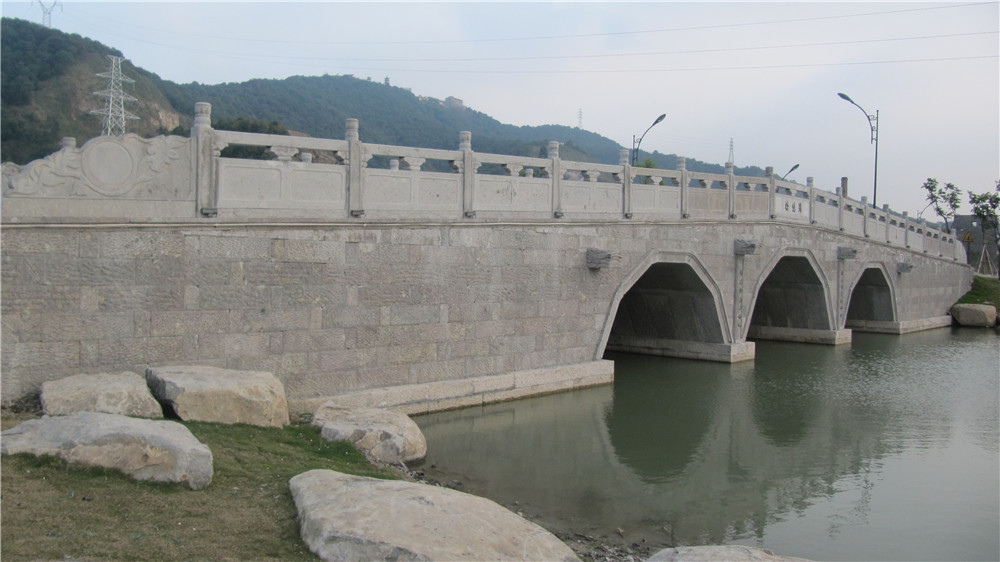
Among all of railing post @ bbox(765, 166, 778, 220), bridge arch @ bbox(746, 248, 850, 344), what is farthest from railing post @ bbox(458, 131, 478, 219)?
bridge arch @ bbox(746, 248, 850, 344)

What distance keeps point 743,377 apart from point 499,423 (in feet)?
21.6

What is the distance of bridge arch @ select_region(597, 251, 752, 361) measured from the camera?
1578 cm

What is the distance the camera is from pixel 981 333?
970 inches

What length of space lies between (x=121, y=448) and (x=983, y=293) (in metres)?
31.3

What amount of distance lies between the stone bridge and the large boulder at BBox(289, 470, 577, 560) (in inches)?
138

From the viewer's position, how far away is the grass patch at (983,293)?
2786 cm

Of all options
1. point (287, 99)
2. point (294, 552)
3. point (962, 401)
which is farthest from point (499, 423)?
point (287, 99)

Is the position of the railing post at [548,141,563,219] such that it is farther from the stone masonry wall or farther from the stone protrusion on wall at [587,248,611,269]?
the stone protrusion on wall at [587,248,611,269]

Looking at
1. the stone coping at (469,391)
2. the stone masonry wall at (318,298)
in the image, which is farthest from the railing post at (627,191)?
the stone coping at (469,391)

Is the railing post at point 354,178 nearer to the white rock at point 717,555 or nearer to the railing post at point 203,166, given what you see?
the railing post at point 203,166

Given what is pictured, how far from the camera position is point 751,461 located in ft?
31.2

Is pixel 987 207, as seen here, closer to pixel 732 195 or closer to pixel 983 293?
pixel 983 293

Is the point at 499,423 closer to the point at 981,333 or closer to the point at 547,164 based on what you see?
the point at 547,164

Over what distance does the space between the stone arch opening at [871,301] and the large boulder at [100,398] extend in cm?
2179
